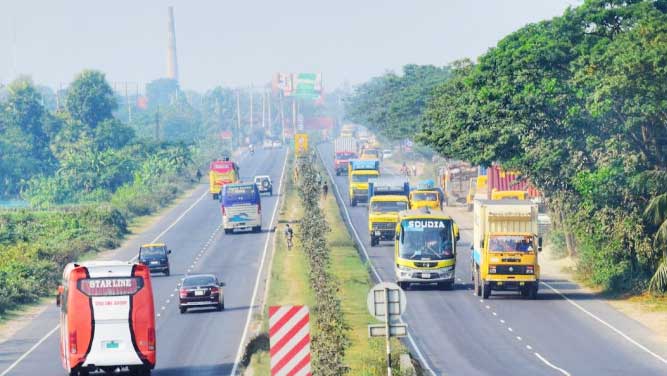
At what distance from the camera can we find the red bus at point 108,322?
3647 cm

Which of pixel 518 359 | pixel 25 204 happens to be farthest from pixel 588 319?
pixel 25 204

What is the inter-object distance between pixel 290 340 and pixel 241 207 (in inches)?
2927

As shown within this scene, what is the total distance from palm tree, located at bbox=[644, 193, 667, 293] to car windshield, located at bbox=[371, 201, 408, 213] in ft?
86.8

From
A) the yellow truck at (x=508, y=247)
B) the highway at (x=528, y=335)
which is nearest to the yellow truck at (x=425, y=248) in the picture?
the highway at (x=528, y=335)

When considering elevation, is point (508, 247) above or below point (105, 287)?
below

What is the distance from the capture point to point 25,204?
558 feet

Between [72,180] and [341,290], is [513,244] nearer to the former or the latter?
[341,290]

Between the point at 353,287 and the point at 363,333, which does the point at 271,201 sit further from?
the point at 363,333

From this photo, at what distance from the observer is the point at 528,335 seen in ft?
162

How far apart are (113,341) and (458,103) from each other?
40.2m

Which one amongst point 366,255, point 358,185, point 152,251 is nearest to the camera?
point 152,251

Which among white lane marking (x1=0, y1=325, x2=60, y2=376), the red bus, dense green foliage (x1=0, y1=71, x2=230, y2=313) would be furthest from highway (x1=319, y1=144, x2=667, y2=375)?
dense green foliage (x1=0, y1=71, x2=230, y2=313)

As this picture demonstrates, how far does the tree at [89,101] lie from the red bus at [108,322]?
158 metres

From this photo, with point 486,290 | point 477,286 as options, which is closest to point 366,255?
point 477,286
